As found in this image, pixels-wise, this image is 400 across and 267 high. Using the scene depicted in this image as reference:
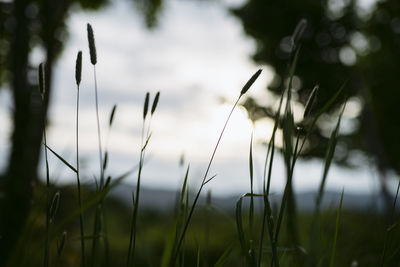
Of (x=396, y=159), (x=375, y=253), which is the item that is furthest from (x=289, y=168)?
(x=396, y=159)

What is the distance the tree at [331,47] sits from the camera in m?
11.4

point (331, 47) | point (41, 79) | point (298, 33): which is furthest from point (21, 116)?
point (331, 47)

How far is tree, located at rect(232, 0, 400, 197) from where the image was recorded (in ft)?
37.4

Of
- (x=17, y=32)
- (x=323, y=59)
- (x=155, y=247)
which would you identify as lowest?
(x=155, y=247)

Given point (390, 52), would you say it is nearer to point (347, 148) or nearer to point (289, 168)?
point (347, 148)

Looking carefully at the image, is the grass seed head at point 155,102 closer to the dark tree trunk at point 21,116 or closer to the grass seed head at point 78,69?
the grass seed head at point 78,69

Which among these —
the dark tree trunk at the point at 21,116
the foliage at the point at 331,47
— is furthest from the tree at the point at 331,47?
the dark tree trunk at the point at 21,116

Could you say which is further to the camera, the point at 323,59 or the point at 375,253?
the point at 323,59

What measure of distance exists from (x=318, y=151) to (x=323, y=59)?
3.17 m

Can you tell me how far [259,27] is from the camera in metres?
12.6

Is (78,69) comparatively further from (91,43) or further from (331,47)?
(331,47)

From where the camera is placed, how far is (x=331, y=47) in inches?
478

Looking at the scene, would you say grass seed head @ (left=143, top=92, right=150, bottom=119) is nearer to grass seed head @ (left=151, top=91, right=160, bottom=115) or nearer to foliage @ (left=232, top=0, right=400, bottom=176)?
grass seed head @ (left=151, top=91, right=160, bottom=115)

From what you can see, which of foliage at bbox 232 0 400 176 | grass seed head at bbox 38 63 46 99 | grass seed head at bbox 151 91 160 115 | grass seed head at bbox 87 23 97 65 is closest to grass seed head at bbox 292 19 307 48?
grass seed head at bbox 151 91 160 115
